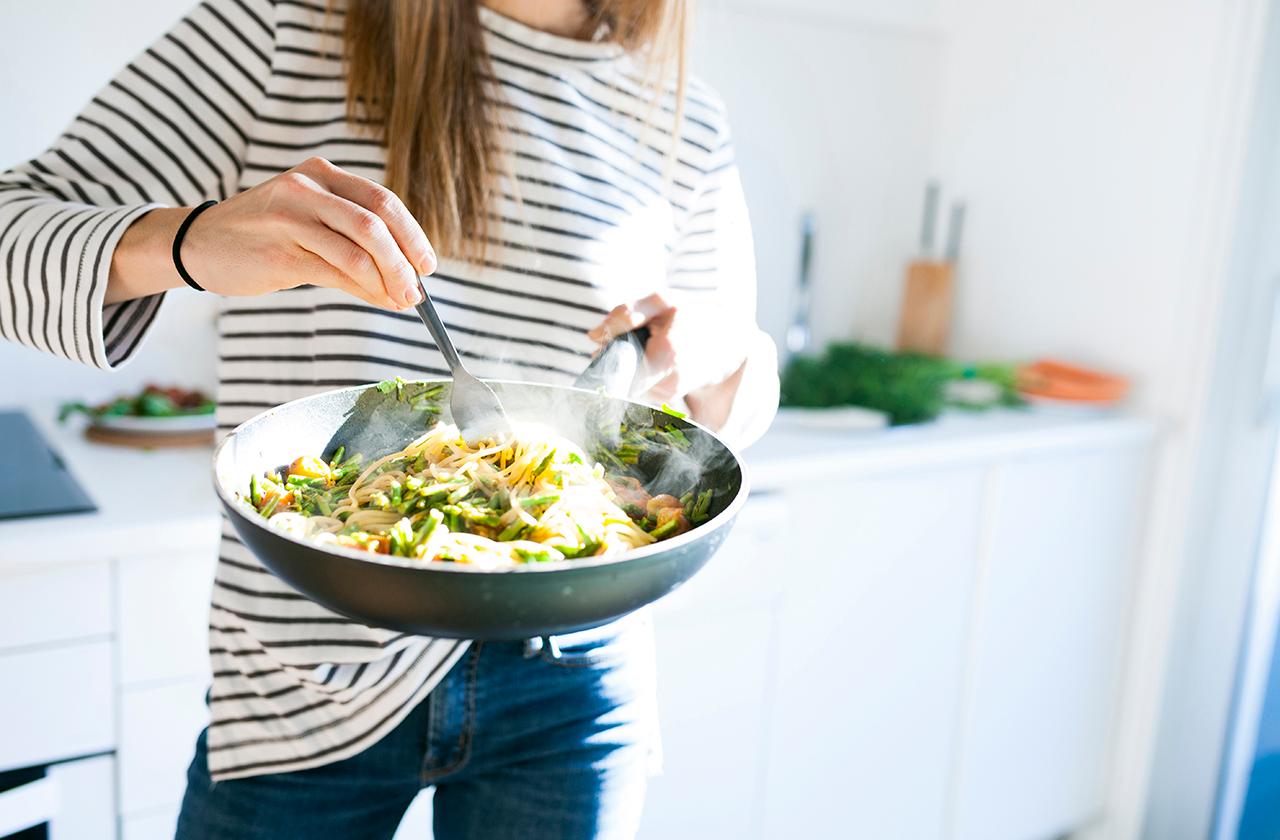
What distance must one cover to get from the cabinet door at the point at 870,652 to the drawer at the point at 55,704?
0.97 metres

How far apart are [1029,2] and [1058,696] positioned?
1.47m

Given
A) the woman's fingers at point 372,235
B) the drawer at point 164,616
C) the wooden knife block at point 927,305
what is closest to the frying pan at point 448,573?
the woman's fingers at point 372,235

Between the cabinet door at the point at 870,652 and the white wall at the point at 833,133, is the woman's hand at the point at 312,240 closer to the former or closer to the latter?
the cabinet door at the point at 870,652

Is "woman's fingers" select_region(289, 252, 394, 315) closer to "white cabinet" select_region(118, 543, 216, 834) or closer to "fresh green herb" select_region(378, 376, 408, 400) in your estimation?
"fresh green herb" select_region(378, 376, 408, 400)

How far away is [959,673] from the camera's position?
2.08 m

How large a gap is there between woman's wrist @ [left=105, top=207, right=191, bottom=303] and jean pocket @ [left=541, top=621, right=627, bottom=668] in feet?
1.27

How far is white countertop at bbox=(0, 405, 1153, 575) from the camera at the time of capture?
1.21m

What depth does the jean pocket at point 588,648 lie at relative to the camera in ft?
Answer: 2.89

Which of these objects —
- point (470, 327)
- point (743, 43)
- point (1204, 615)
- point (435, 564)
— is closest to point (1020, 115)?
point (743, 43)

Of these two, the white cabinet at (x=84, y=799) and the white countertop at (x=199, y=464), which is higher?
the white countertop at (x=199, y=464)

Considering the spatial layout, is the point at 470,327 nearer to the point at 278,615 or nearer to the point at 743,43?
the point at 278,615

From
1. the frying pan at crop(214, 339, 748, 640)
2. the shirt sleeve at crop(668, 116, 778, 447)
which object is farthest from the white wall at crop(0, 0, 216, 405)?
the frying pan at crop(214, 339, 748, 640)

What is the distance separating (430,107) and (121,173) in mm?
243

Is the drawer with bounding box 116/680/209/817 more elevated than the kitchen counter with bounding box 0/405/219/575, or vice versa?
A: the kitchen counter with bounding box 0/405/219/575
